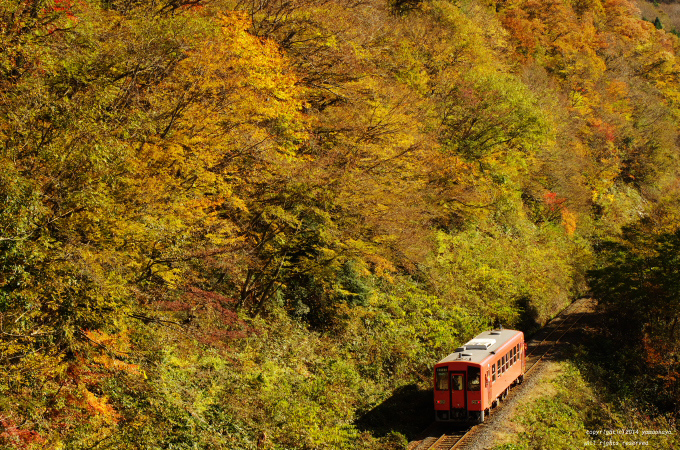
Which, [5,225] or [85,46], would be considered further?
[85,46]

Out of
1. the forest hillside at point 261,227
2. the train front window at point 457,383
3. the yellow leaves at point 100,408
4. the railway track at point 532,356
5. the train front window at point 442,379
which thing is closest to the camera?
the forest hillside at point 261,227

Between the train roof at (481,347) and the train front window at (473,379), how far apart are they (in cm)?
26

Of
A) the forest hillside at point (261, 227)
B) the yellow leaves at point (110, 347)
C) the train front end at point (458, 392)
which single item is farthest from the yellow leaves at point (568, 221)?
the yellow leaves at point (110, 347)

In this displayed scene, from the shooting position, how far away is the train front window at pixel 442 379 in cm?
1597

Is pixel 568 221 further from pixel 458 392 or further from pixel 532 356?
pixel 458 392

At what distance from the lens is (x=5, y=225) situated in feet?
25.1

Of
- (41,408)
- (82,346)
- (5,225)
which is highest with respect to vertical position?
(5,225)

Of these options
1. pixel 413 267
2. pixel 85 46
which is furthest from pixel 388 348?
pixel 85 46

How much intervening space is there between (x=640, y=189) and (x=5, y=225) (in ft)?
187

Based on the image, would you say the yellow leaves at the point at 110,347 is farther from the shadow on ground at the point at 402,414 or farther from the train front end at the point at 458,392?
the train front end at the point at 458,392

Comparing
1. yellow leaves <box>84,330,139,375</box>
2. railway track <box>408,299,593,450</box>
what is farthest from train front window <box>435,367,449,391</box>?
yellow leaves <box>84,330,139,375</box>

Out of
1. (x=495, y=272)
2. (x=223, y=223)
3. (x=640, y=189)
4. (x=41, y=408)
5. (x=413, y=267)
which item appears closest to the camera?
(x=41, y=408)

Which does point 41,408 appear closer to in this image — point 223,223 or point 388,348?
point 223,223

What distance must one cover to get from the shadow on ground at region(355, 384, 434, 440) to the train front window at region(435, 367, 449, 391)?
1564mm
